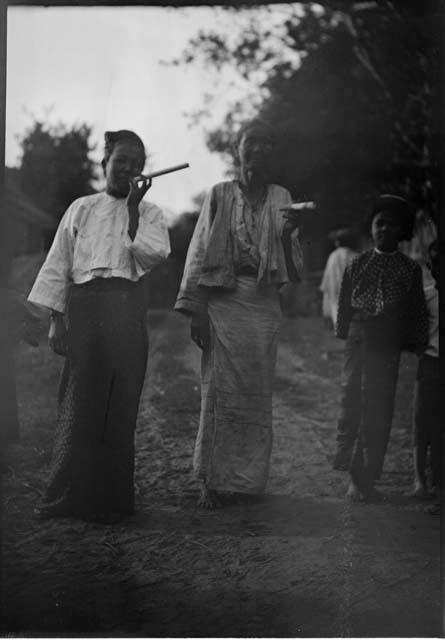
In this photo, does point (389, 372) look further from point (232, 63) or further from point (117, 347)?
point (232, 63)

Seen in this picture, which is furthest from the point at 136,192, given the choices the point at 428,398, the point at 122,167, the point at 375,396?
the point at 428,398

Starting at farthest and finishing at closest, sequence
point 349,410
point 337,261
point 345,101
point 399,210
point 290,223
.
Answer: point 345,101
point 337,261
point 349,410
point 399,210
point 290,223

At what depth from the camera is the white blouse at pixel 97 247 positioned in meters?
3.71

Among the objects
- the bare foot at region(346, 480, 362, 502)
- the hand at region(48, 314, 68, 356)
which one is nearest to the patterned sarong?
the bare foot at region(346, 480, 362, 502)

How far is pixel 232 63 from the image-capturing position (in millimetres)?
4641

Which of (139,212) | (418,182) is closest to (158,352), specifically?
(139,212)

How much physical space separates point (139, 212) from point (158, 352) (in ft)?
4.61

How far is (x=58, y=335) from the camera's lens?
375cm

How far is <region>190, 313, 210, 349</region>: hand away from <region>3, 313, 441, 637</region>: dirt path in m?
0.35

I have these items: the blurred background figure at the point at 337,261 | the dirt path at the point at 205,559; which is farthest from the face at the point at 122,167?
the blurred background figure at the point at 337,261

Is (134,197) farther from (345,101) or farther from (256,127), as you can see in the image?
(345,101)

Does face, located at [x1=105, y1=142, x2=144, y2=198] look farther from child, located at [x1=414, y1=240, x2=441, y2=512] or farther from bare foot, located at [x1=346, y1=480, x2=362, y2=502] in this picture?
bare foot, located at [x1=346, y1=480, x2=362, y2=502]

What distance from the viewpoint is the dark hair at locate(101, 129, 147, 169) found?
3.65m

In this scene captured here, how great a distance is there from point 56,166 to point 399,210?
1823 mm
